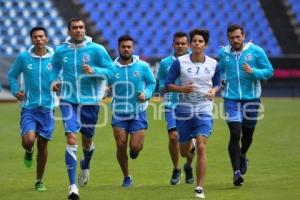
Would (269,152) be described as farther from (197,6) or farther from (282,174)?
(197,6)

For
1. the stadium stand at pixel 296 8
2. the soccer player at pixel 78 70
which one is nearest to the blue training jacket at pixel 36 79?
the soccer player at pixel 78 70

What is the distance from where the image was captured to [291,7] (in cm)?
3981

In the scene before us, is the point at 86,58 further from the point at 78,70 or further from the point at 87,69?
the point at 87,69

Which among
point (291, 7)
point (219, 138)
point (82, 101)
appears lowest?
point (219, 138)

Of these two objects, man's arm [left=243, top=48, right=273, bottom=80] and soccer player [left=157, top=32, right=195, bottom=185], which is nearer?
man's arm [left=243, top=48, right=273, bottom=80]

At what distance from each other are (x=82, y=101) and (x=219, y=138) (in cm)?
934

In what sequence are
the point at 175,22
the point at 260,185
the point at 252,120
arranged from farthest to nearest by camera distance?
the point at 175,22 → the point at 252,120 → the point at 260,185

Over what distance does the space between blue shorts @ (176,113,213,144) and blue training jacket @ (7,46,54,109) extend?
1.90 metres

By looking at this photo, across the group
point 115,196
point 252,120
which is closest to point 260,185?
point 252,120

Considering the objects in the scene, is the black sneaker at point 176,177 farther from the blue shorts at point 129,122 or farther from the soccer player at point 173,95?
the blue shorts at point 129,122

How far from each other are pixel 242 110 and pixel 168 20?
26.0 metres

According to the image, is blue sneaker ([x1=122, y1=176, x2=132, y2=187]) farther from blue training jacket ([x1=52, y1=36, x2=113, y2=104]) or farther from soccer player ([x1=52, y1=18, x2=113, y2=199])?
blue training jacket ([x1=52, y1=36, x2=113, y2=104])

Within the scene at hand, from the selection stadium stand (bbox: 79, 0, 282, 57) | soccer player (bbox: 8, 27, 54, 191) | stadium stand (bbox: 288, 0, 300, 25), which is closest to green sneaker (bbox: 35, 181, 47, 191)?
soccer player (bbox: 8, 27, 54, 191)

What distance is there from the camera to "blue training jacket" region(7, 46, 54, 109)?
1217 cm
